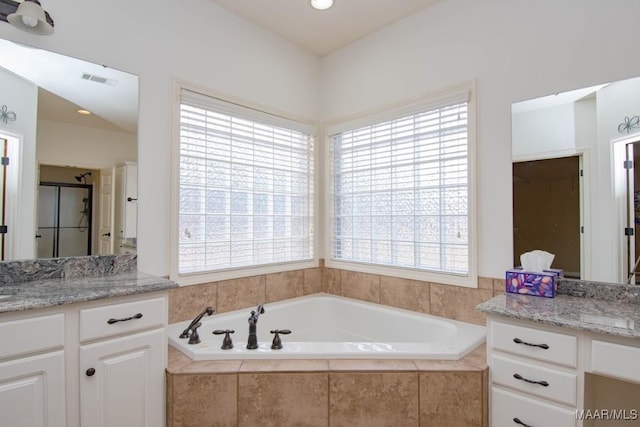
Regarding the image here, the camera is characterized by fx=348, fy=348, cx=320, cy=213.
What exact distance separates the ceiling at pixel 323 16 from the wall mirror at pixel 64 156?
1044 mm

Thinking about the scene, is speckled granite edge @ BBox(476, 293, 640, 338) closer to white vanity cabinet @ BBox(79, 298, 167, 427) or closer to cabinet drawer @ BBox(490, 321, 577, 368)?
cabinet drawer @ BBox(490, 321, 577, 368)

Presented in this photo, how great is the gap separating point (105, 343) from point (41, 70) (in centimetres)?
143

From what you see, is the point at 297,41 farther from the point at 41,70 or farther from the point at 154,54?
the point at 41,70

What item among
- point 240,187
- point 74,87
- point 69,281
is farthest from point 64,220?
point 240,187

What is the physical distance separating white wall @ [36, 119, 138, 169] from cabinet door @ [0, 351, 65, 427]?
1.05m

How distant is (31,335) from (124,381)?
17.5 inches

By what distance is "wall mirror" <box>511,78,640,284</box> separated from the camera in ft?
5.86

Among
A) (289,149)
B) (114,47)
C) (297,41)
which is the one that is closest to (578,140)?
(289,149)

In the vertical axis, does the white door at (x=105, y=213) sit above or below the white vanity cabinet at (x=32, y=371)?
above

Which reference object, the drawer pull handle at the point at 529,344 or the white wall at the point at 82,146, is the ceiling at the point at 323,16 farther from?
the drawer pull handle at the point at 529,344

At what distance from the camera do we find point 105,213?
6.57ft

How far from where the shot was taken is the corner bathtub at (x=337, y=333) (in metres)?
1.79

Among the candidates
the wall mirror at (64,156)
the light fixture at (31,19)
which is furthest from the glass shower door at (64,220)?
the light fixture at (31,19)

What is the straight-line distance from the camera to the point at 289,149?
9.75 feet
